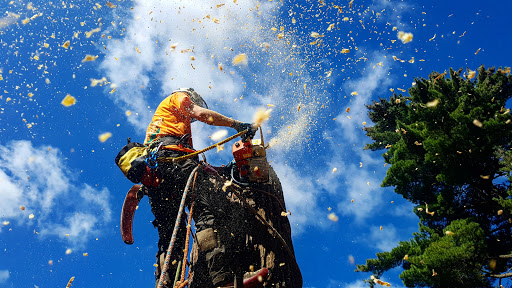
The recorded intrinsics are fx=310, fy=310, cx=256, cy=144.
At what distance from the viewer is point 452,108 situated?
9.91 meters

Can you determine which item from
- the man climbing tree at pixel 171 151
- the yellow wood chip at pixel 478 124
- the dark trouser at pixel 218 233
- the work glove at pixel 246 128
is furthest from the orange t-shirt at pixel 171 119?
the yellow wood chip at pixel 478 124

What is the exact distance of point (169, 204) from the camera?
142 inches

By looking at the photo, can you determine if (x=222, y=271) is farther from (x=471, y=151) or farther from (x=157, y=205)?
(x=471, y=151)

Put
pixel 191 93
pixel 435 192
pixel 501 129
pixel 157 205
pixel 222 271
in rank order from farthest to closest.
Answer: pixel 435 192, pixel 501 129, pixel 191 93, pixel 157 205, pixel 222 271

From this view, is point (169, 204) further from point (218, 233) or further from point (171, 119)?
point (171, 119)

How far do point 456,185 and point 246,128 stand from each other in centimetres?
918

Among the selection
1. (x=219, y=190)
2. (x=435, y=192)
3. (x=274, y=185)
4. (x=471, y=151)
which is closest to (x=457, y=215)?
(x=435, y=192)

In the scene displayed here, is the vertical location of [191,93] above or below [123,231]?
above

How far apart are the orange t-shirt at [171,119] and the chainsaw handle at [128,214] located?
38.7 inches

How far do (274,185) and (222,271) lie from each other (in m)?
1.33

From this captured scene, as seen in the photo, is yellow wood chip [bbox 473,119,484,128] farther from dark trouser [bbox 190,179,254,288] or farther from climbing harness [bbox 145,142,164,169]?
climbing harness [bbox 145,142,164,169]

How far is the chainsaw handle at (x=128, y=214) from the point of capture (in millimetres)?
4176

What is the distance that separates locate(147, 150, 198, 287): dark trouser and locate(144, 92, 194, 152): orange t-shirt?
1.20 ft

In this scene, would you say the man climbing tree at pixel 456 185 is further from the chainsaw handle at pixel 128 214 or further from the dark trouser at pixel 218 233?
the chainsaw handle at pixel 128 214
